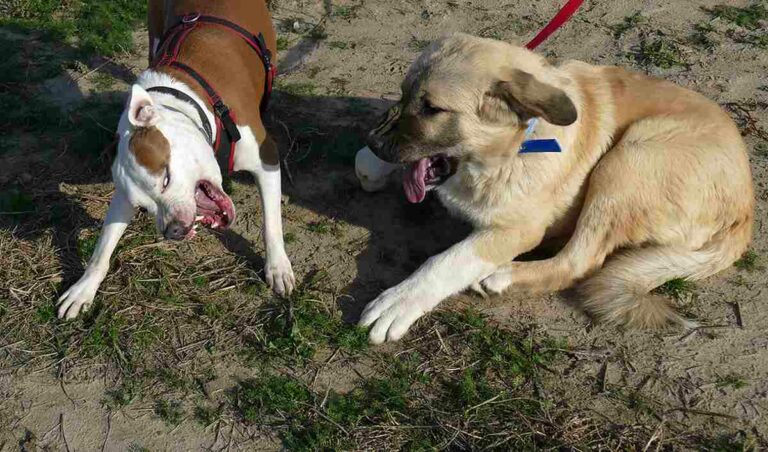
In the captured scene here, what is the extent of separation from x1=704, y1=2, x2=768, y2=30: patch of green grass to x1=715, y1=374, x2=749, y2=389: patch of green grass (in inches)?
146

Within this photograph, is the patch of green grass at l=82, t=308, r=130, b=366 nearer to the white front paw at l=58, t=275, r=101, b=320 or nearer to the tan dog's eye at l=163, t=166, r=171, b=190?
the white front paw at l=58, t=275, r=101, b=320

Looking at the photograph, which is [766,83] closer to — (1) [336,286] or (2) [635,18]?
(2) [635,18]

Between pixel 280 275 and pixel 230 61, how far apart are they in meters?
1.33

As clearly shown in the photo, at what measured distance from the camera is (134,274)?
419cm

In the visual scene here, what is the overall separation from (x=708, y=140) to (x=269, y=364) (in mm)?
2740

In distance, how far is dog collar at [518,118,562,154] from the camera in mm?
3762

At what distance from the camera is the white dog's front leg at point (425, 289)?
388cm

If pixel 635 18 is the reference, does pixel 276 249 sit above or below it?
below

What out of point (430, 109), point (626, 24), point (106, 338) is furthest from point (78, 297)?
point (626, 24)

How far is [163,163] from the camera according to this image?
344cm

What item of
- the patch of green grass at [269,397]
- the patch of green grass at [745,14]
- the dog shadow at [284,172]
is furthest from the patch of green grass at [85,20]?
the patch of green grass at [745,14]

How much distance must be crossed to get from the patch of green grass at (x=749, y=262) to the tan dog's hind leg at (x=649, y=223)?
0.18 metres

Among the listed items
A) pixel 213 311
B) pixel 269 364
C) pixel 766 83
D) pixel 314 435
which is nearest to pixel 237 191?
pixel 213 311

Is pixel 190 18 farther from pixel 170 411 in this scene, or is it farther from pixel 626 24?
pixel 626 24
